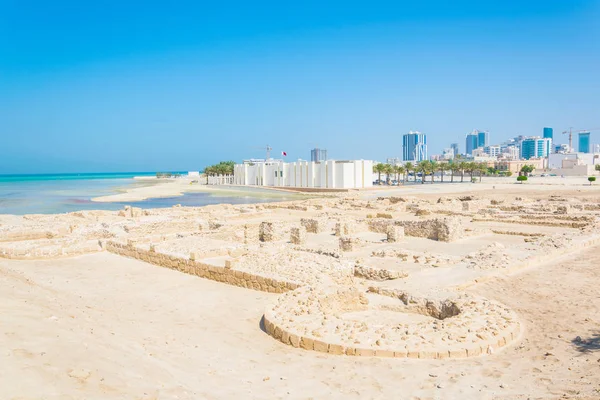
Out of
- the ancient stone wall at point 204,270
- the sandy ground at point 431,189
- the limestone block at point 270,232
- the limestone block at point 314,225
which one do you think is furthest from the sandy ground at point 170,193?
the ancient stone wall at point 204,270

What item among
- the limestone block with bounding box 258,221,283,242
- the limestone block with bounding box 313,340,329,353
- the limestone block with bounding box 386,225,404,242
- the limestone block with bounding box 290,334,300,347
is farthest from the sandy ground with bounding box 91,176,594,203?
the limestone block with bounding box 313,340,329,353

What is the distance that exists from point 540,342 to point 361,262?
6.56m

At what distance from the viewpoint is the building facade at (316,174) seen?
75188mm

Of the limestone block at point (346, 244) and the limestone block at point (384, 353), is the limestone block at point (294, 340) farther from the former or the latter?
the limestone block at point (346, 244)

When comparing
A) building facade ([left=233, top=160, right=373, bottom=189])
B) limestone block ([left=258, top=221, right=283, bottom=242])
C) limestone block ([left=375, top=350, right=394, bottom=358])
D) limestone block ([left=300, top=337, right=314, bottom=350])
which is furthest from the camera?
building facade ([left=233, top=160, right=373, bottom=189])

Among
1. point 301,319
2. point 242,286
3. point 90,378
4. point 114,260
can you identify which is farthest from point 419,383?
point 114,260

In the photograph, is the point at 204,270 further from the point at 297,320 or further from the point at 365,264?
the point at 297,320

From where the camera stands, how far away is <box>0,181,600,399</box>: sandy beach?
5.72 metres

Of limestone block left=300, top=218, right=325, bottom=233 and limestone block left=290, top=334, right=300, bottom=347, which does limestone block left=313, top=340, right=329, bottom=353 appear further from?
limestone block left=300, top=218, right=325, bottom=233

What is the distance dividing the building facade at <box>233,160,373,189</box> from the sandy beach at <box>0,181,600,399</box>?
57255 mm

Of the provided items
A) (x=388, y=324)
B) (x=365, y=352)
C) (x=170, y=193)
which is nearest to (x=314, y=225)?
(x=388, y=324)

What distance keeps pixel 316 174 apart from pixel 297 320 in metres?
71.7

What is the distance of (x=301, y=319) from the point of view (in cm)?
841

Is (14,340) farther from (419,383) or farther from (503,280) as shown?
(503,280)
